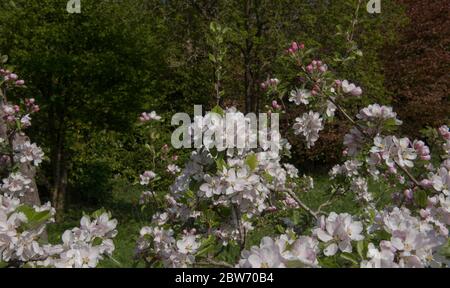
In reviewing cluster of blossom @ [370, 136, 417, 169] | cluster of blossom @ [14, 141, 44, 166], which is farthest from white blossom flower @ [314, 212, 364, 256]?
cluster of blossom @ [14, 141, 44, 166]

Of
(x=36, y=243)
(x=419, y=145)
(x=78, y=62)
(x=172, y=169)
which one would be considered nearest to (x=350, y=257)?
(x=419, y=145)

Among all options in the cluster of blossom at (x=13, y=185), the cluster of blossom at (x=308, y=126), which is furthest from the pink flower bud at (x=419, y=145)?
the cluster of blossom at (x=13, y=185)

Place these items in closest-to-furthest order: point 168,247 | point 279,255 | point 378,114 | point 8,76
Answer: point 279,255 → point 168,247 → point 378,114 → point 8,76

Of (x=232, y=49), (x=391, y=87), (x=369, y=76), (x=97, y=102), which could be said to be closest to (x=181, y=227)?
(x=97, y=102)

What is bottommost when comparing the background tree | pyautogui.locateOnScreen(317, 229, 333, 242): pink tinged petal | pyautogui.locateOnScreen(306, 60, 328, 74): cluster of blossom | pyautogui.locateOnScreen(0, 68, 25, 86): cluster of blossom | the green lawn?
the green lawn

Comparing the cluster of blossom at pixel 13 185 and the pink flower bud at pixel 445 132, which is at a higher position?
the pink flower bud at pixel 445 132

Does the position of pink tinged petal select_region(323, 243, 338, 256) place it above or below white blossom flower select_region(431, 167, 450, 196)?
below

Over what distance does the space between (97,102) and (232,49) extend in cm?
325

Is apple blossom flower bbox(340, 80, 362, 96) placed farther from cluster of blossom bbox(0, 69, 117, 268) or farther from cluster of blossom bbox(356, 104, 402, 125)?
cluster of blossom bbox(0, 69, 117, 268)

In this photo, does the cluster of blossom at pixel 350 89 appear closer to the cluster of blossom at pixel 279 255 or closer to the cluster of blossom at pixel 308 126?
the cluster of blossom at pixel 308 126

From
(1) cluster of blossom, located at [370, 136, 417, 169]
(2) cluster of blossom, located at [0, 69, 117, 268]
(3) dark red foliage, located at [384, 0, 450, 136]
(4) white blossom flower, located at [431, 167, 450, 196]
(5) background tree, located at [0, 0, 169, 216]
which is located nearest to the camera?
(2) cluster of blossom, located at [0, 69, 117, 268]

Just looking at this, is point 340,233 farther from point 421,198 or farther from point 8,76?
point 8,76
